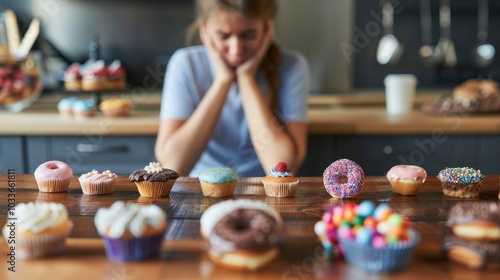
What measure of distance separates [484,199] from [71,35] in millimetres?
2379

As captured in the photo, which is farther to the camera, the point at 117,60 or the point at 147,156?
the point at 117,60

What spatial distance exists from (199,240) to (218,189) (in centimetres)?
27

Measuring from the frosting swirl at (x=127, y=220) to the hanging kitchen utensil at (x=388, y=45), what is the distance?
2.18 metres

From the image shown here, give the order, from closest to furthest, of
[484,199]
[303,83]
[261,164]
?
1. [484,199]
2. [261,164]
3. [303,83]

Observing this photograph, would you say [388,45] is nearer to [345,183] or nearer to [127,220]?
[345,183]

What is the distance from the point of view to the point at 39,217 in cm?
85

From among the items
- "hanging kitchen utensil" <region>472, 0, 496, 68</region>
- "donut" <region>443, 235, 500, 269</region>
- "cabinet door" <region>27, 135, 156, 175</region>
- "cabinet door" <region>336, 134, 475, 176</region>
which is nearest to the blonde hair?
"cabinet door" <region>336, 134, 475, 176</region>

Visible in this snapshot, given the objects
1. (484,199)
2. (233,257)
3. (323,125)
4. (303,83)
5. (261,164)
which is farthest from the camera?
(323,125)

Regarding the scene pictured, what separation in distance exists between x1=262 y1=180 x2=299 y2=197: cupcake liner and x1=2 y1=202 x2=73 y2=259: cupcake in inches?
17.6

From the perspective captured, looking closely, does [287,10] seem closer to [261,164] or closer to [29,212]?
[261,164]

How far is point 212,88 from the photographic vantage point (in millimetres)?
1867

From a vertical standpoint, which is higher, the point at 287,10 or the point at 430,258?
the point at 287,10

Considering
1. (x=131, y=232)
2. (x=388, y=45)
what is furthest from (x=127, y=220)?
(x=388, y=45)

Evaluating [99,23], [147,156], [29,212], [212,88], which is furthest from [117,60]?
[29,212]
